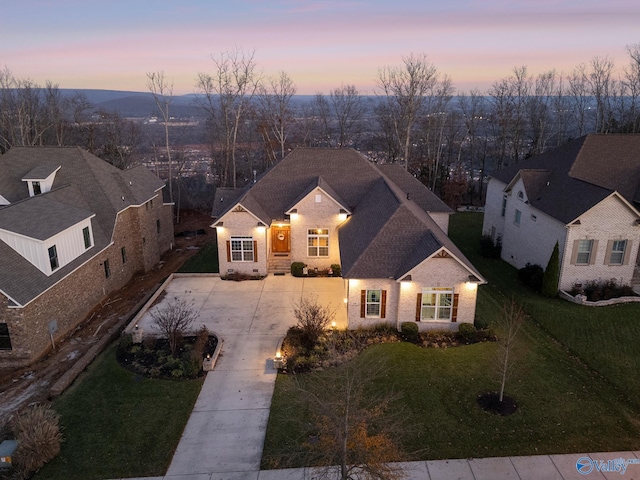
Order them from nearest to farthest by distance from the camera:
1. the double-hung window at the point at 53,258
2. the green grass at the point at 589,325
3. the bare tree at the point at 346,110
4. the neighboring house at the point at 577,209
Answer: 1. the green grass at the point at 589,325
2. the double-hung window at the point at 53,258
3. the neighboring house at the point at 577,209
4. the bare tree at the point at 346,110

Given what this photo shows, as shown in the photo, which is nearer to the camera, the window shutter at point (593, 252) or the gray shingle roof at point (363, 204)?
the gray shingle roof at point (363, 204)

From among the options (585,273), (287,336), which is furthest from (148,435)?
(585,273)

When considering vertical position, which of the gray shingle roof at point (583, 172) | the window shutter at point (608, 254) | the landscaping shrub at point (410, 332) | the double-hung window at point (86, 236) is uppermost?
the gray shingle roof at point (583, 172)

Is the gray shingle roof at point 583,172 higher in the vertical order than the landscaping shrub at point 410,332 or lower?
higher

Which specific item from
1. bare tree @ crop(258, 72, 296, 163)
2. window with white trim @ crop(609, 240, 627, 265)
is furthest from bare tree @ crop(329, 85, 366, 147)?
window with white trim @ crop(609, 240, 627, 265)

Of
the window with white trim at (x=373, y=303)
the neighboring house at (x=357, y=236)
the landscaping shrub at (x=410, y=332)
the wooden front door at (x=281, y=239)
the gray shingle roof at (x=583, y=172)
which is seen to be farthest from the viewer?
the wooden front door at (x=281, y=239)

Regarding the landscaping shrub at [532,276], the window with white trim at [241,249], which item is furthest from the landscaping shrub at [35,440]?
the landscaping shrub at [532,276]

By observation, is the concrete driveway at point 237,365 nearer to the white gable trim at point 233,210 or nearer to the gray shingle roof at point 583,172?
the white gable trim at point 233,210
